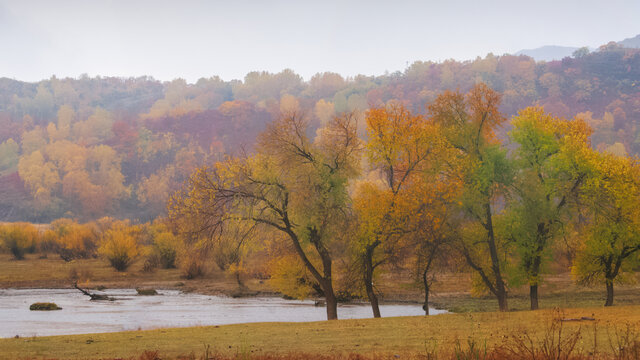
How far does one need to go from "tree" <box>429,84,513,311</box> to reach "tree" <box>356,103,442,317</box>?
54.1 inches

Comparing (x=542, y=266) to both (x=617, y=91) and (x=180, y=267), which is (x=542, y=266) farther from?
(x=617, y=91)

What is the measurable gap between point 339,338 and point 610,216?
19053mm

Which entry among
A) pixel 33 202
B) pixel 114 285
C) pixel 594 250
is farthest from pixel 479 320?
pixel 33 202

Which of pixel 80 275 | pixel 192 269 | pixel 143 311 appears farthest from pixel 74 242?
pixel 143 311

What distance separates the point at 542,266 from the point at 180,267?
150 ft

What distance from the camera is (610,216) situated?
100 feet

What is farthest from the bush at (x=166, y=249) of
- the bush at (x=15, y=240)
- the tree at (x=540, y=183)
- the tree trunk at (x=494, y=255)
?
the tree at (x=540, y=183)

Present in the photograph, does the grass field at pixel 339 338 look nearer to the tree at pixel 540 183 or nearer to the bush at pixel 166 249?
the tree at pixel 540 183

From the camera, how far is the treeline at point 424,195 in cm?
2920

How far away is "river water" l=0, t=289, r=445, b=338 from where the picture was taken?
102ft

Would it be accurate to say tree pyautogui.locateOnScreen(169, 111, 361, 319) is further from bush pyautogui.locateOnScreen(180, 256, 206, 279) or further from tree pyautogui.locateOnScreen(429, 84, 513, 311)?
bush pyautogui.locateOnScreen(180, 256, 206, 279)

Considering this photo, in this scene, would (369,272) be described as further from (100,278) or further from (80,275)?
(80,275)

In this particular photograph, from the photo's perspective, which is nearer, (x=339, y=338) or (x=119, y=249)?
(x=339, y=338)

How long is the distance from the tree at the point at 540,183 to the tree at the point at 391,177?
5.39 metres
